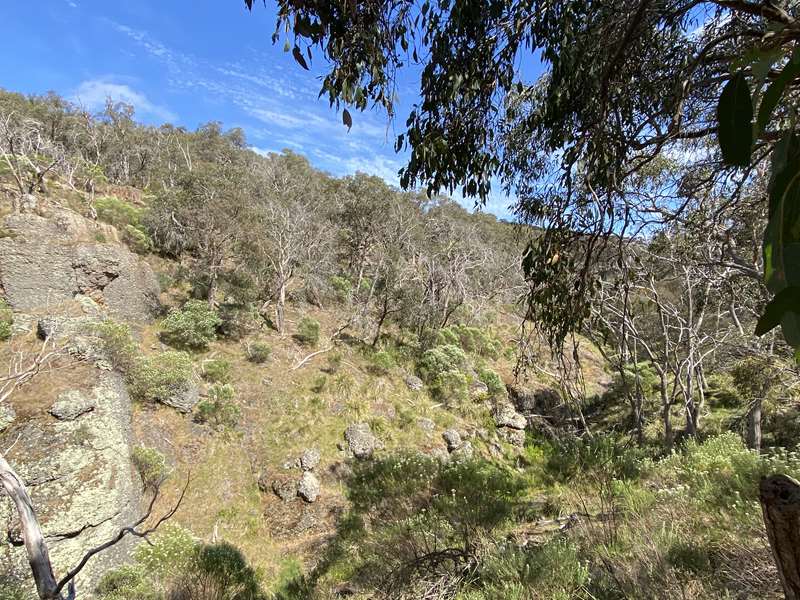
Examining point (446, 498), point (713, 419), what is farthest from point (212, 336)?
point (713, 419)

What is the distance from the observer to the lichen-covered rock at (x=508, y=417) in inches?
502

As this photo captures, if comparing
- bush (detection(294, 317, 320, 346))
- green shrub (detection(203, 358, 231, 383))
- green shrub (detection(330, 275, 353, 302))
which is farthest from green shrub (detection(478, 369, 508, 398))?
green shrub (detection(203, 358, 231, 383))

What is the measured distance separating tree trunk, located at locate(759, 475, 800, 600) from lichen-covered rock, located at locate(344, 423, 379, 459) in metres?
9.67

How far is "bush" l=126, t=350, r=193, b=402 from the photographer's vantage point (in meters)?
8.81

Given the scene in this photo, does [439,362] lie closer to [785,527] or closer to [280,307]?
[280,307]

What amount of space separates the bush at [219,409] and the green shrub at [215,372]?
0.53m

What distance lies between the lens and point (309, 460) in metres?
9.29

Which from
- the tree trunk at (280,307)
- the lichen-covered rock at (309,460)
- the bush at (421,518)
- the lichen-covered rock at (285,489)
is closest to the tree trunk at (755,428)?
the bush at (421,518)

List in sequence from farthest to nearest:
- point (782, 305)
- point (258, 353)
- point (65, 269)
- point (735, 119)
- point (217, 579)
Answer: point (258, 353) < point (65, 269) < point (217, 579) < point (735, 119) < point (782, 305)

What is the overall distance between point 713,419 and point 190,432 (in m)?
13.3

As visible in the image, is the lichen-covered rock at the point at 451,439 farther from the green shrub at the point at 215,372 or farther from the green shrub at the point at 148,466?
the green shrub at the point at 148,466

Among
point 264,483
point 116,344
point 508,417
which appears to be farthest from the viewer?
point 508,417

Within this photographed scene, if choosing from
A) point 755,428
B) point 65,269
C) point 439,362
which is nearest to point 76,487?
point 65,269

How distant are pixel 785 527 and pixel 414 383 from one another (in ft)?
40.8
